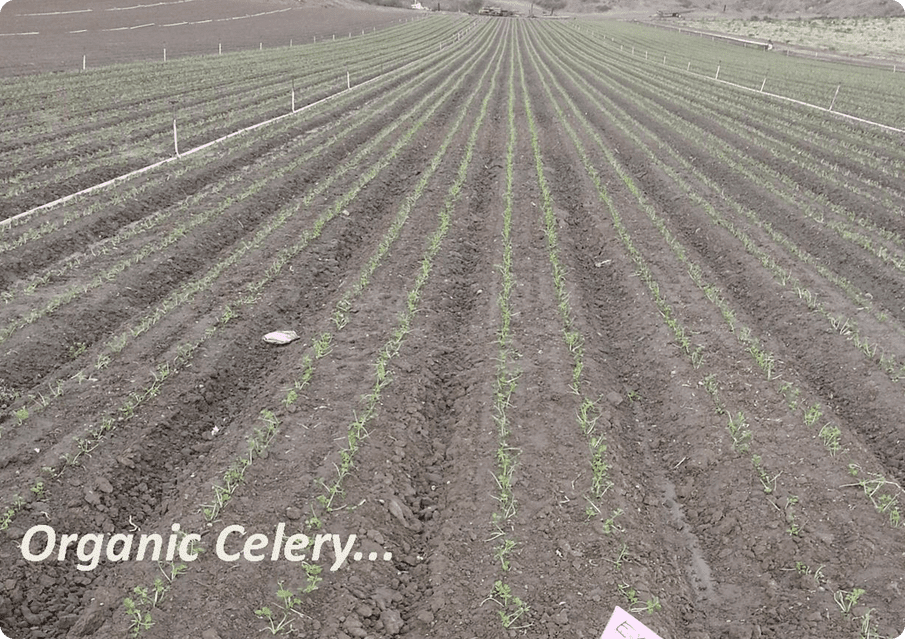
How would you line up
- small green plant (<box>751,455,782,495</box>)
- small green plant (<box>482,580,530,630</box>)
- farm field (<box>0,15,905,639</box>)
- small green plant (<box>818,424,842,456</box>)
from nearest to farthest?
1. small green plant (<box>482,580,530,630</box>)
2. farm field (<box>0,15,905,639</box>)
3. small green plant (<box>751,455,782,495</box>)
4. small green plant (<box>818,424,842,456</box>)


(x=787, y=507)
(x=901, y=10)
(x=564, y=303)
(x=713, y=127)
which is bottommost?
(x=787, y=507)

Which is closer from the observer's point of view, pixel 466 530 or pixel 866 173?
pixel 466 530

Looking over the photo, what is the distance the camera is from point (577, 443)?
621 cm

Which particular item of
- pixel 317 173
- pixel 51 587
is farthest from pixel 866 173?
pixel 51 587

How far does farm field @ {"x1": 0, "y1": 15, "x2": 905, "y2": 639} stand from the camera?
470 cm

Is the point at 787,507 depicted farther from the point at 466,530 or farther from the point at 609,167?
the point at 609,167

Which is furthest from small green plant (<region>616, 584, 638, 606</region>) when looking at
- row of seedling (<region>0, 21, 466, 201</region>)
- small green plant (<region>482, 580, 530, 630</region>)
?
row of seedling (<region>0, 21, 466, 201</region>)

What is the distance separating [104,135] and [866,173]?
Result: 20220mm

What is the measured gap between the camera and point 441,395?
7109mm

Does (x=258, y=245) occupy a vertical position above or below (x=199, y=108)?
below

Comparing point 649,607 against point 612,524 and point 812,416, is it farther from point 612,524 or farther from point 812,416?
point 812,416

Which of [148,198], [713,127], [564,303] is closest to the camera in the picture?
[564,303]

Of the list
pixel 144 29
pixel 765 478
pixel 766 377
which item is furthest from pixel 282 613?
pixel 144 29

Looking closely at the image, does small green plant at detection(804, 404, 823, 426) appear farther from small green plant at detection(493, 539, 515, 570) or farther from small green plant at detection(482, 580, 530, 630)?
small green plant at detection(482, 580, 530, 630)
